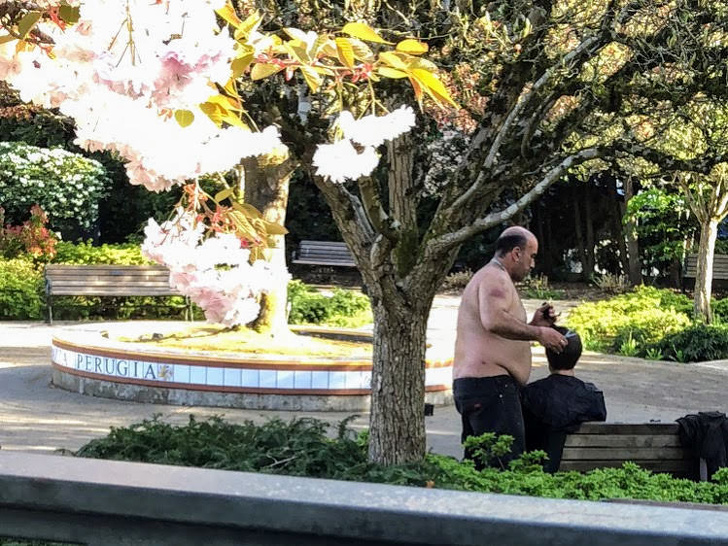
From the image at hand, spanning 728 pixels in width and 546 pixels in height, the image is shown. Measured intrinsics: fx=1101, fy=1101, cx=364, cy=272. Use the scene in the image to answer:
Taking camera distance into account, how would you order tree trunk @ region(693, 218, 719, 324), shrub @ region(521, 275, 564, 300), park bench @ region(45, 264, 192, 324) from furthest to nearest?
shrub @ region(521, 275, 564, 300)
park bench @ region(45, 264, 192, 324)
tree trunk @ region(693, 218, 719, 324)

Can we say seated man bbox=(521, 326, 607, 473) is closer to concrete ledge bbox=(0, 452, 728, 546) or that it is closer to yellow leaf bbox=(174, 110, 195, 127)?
yellow leaf bbox=(174, 110, 195, 127)

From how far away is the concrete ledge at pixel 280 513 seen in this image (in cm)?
143

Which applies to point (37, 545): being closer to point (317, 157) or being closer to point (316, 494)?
point (316, 494)

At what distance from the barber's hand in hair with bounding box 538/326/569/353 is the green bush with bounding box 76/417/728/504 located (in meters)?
0.56

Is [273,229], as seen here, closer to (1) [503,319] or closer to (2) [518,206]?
(2) [518,206]

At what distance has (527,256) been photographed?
597cm

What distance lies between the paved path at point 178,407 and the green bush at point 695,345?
486 mm

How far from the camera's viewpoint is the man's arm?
5.64 m

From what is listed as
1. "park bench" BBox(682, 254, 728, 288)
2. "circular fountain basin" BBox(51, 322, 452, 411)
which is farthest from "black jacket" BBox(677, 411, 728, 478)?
"park bench" BBox(682, 254, 728, 288)

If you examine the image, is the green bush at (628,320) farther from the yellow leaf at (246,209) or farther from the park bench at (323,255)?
the yellow leaf at (246,209)

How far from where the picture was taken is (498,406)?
573 centimetres

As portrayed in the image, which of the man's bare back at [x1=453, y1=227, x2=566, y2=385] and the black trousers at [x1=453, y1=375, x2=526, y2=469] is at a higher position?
the man's bare back at [x1=453, y1=227, x2=566, y2=385]

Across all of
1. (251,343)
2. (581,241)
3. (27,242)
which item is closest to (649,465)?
(251,343)

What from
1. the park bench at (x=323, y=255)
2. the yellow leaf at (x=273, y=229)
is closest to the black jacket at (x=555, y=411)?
the yellow leaf at (x=273, y=229)
